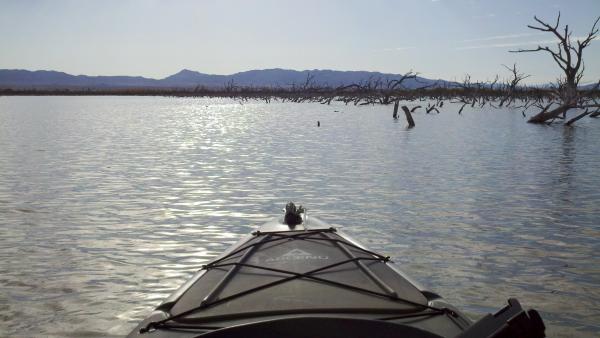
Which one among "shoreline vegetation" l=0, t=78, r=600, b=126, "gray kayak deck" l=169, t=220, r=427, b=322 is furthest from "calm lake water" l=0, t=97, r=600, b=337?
"shoreline vegetation" l=0, t=78, r=600, b=126

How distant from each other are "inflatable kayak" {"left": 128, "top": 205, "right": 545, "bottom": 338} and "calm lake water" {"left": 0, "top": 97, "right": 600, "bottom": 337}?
5.09 ft

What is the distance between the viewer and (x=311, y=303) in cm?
370

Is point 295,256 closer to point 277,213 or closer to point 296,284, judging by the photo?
point 296,284

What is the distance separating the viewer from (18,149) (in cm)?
2028

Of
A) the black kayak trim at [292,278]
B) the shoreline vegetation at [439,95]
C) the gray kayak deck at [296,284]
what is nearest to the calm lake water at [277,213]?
the black kayak trim at [292,278]

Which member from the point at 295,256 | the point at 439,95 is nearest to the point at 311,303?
the point at 295,256

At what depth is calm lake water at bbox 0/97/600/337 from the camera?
19.7 ft

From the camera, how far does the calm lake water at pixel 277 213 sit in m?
6.00

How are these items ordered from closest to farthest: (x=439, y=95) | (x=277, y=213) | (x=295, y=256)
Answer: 1. (x=295, y=256)
2. (x=277, y=213)
3. (x=439, y=95)

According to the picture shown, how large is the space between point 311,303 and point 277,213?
6.62m

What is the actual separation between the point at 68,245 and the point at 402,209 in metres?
5.45

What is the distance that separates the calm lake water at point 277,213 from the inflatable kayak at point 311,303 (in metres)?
1.55

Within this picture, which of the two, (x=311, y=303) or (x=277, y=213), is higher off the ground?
(x=311, y=303)

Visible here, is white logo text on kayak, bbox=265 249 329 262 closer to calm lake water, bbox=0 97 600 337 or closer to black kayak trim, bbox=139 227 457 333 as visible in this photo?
black kayak trim, bbox=139 227 457 333
